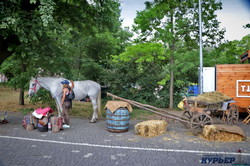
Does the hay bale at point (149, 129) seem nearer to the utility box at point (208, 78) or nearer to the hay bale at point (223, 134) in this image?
the hay bale at point (223, 134)

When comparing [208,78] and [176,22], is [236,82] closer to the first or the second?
[208,78]

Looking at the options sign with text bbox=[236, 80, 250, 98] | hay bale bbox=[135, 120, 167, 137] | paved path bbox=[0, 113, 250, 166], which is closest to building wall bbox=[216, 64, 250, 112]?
sign with text bbox=[236, 80, 250, 98]

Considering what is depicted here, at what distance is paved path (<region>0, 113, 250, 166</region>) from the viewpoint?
5133 mm

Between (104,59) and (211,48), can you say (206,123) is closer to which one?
(211,48)

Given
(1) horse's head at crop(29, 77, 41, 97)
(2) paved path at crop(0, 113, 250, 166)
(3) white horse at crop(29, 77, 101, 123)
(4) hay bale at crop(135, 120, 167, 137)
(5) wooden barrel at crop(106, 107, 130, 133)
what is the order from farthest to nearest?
(3) white horse at crop(29, 77, 101, 123) < (1) horse's head at crop(29, 77, 41, 97) < (5) wooden barrel at crop(106, 107, 130, 133) < (4) hay bale at crop(135, 120, 167, 137) < (2) paved path at crop(0, 113, 250, 166)

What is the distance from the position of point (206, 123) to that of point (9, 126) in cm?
841

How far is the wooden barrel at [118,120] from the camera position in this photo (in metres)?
7.86

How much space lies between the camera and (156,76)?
51.9 feet

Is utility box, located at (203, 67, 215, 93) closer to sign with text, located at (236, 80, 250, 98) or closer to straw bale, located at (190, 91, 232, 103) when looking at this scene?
sign with text, located at (236, 80, 250, 98)

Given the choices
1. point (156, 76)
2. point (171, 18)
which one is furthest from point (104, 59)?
point (171, 18)

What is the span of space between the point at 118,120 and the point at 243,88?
7211 mm

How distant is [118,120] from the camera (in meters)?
7.90

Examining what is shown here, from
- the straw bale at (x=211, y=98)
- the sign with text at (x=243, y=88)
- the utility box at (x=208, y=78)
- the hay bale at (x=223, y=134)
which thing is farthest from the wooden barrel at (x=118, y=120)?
the sign with text at (x=243, y=88)

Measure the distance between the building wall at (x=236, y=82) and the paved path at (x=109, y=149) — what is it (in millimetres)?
3631
